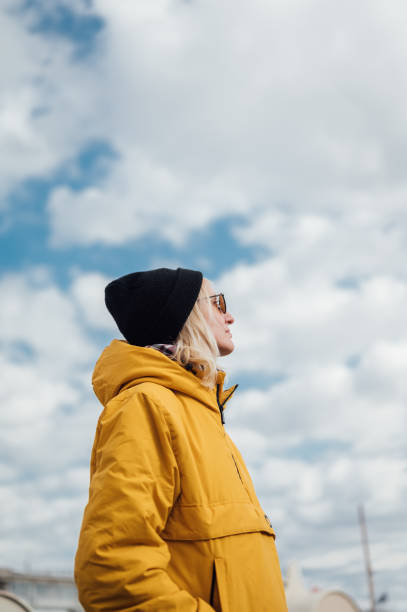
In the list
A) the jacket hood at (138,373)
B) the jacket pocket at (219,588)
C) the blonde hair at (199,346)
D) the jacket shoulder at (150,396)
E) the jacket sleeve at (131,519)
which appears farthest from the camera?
the blonde hair at (199,346)

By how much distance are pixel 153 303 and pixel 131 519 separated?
935 mm

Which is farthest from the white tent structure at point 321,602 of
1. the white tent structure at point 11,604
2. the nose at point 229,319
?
the nose at point 229,319

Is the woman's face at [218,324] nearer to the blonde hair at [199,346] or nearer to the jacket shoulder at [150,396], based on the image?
the blonde hair at [199,346]

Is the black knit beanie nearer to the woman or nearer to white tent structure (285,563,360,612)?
the woman

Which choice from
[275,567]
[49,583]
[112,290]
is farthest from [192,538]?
[49,583]

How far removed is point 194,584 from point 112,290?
125cm

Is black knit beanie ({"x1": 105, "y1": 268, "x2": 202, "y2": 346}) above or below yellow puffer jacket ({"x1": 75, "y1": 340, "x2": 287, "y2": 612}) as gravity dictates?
above

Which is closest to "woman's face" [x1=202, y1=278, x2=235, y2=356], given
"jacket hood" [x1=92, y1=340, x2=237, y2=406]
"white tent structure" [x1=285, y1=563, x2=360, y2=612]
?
"jacket hood" [x1=92, y1=340, x2=237, y2=406]

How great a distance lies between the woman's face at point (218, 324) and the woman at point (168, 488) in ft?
0.29

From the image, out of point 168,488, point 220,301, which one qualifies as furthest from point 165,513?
point 220,301

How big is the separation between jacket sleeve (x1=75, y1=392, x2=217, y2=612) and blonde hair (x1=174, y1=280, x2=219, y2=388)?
0.35 metres

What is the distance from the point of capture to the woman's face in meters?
2.71

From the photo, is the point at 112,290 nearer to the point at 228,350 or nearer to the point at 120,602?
the point at 228,350

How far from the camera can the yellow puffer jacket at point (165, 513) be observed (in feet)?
6.24
